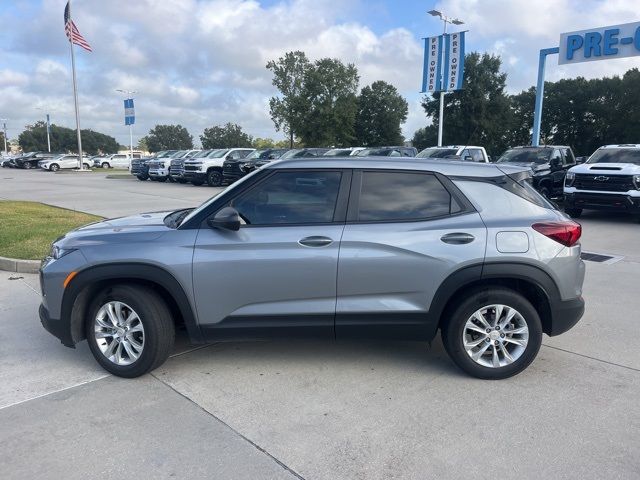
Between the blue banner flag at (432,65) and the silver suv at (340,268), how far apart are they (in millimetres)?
23551

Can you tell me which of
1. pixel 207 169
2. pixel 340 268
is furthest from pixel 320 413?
pixel 207 169

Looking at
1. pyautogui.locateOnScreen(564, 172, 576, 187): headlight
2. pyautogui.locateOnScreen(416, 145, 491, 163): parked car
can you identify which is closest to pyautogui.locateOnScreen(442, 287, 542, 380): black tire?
pyautogui.locateOnScreen(564, 172, 576, 187): headlight

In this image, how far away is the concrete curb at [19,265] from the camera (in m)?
7.23

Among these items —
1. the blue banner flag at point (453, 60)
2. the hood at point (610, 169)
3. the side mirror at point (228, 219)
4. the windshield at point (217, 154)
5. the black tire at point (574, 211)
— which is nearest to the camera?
the side mirror at point (228, 219)

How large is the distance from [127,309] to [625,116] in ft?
189

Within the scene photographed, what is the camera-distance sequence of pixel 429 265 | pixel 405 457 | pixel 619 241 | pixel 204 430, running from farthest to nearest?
pixel 619 241, pixel 429 265, pixel 204 430, pixel 405 457

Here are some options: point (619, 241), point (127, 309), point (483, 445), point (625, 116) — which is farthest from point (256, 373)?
point (625, 116)

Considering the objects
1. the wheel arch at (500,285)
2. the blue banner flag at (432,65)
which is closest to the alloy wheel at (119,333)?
the wheel arch at (500,285)

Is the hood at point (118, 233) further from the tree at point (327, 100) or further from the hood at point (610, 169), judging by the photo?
the tree at point (327, 100)

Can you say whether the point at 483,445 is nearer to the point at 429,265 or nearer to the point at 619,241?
the point at 429,265

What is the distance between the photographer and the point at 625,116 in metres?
50.4

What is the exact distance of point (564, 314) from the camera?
3.91 m

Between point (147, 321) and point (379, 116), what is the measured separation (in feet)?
205

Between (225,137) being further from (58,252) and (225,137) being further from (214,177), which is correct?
(58,252)
